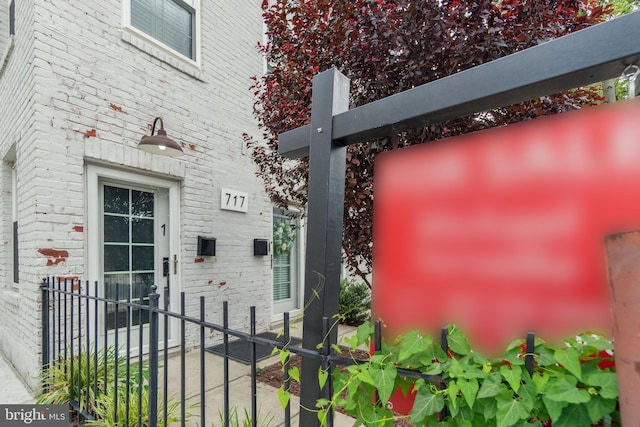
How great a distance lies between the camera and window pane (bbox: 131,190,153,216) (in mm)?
3428

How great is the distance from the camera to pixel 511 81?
2.97ft

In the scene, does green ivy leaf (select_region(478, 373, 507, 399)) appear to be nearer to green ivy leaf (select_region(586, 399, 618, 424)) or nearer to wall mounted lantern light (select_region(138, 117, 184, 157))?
green ivy leaf (select_region(586, 399, 618, 424))

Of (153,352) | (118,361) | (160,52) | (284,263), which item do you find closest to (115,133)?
(160,52)

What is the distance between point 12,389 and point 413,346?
3.63 m

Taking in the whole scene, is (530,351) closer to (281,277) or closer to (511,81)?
(511,81)

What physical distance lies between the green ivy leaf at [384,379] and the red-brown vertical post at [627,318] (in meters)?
0.46

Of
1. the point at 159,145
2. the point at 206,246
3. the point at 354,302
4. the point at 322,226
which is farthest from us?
the point at 354,302

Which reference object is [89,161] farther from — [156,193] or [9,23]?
[9,23]

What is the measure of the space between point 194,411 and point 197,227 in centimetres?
196

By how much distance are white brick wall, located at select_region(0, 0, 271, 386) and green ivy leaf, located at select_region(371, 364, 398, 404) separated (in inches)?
117

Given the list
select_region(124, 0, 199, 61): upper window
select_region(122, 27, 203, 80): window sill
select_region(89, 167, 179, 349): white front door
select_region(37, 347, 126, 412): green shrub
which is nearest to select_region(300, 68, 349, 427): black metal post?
select_region(37, 347, 126, 412): green shrub

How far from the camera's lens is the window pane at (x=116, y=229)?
3.21m

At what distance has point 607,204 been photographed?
80cm

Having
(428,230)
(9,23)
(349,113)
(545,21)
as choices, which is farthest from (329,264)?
(9,23)
